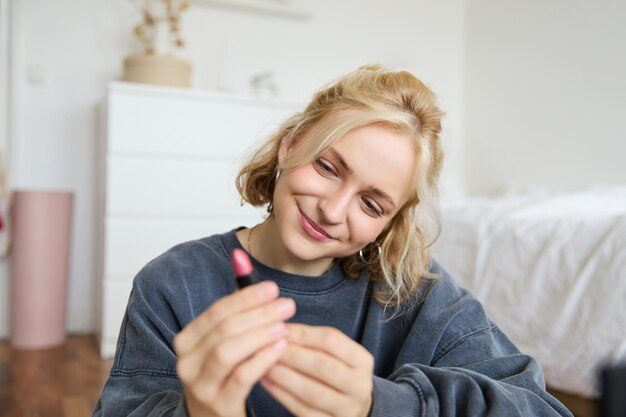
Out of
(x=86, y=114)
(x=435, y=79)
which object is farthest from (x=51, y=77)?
(x=435, y=79)

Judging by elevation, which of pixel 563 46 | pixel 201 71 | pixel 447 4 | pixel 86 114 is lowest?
pixel 86 114

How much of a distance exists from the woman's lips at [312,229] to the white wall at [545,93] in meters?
2.48

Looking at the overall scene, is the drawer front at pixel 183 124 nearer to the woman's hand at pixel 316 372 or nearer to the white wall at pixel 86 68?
the white wall at pixel 86 68

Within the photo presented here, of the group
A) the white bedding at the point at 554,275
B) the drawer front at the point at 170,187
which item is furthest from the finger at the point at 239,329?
the drawer front at the point at 170,187

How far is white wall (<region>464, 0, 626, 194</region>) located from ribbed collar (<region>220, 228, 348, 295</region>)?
7.85 feet

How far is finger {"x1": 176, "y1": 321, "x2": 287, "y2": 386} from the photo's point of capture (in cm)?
49

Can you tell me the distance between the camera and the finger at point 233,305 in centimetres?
50

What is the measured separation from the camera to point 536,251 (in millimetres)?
1785

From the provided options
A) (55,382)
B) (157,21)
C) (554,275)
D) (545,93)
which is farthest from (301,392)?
(545,93)

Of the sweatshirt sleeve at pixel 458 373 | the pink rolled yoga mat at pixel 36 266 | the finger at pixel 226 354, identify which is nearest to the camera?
the finger at pixel 226 354

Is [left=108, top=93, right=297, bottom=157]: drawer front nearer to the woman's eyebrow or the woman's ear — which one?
the woman's ear

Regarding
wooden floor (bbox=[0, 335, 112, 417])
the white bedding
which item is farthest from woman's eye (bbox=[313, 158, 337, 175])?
wooden floor (bbox=[0, 335, 112, 417])

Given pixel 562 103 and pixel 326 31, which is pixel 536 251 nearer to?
pixel 562 103

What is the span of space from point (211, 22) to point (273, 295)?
296cm
